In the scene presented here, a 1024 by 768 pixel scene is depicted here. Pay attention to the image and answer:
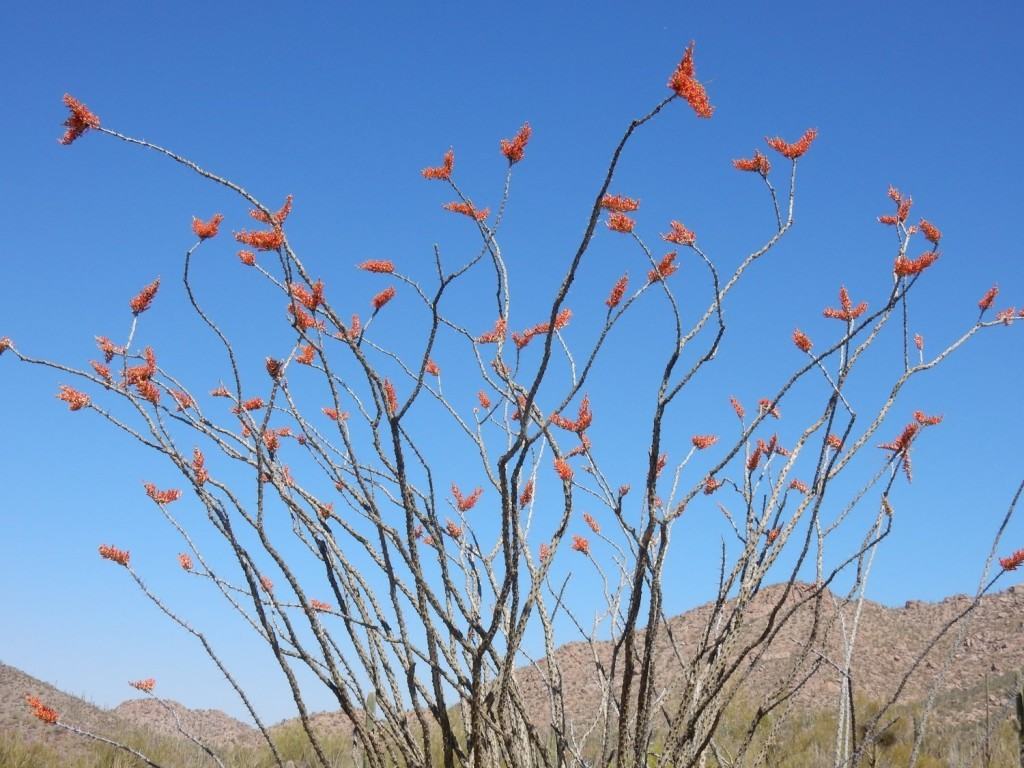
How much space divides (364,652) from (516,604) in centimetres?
69

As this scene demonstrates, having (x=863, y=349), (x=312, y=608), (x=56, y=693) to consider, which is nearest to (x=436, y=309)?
(x=312, y=608)

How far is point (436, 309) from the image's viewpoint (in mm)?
2254

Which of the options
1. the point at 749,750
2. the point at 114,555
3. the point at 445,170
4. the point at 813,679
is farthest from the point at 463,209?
the point at 813,679

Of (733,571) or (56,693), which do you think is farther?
(56,693)

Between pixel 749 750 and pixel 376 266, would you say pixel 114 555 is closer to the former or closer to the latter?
pixel 376 266

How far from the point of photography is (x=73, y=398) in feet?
8.50

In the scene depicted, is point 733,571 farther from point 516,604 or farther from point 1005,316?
point 1005,316

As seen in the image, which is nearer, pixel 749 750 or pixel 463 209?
pixel 463 209

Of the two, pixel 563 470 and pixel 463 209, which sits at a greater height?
pixel 463 209

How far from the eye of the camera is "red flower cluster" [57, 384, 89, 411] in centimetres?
258

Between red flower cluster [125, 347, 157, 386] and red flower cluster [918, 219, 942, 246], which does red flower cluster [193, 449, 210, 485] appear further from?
red flower cluster [918, 219, 942, 246]

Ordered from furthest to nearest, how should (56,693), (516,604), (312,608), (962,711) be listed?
(56,693), (962,711), (312,608), (516,604)

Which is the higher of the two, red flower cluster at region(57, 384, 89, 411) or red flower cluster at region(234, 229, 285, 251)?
red flower cluster at region(234, 229, 285, 251)

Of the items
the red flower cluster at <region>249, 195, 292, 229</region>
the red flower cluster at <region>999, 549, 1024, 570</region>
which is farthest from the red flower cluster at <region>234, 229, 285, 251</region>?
the red flower cluster at <region>999, 549, 1024, 570</region>
